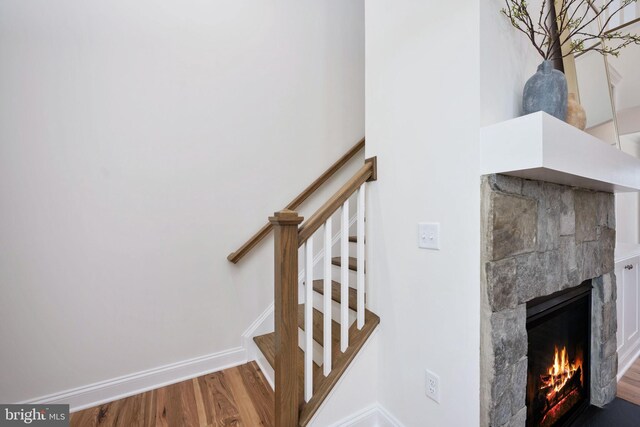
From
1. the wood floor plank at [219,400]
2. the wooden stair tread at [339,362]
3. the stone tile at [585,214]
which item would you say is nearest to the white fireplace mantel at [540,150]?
the stone tile at [585,214]

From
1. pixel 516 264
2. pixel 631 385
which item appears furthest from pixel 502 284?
pixel 631 385

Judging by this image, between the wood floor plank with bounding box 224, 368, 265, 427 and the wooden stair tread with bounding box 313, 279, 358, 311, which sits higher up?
the wooden stair tread with bounding box 313, 279, 358, 311

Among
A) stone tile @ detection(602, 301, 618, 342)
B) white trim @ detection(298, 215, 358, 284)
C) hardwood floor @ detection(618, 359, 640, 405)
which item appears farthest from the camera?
white trim @ detection(298, 215, 358, 284)

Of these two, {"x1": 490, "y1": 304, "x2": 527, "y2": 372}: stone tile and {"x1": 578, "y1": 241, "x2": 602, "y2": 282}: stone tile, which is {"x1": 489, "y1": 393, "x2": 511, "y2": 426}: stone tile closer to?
{"x1": 490, "y1": 304, "x2": 527, "y2": 372}: stone tile

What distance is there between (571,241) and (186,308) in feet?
7.81

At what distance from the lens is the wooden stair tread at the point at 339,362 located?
4.31 feet

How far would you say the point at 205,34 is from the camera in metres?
2.00

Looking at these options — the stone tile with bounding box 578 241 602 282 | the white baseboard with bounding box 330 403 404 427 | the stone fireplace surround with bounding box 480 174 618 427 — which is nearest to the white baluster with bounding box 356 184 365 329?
the white baseboard with bounding box 330 403 404 427

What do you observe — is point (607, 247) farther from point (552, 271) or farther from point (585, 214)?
point (552, 271)

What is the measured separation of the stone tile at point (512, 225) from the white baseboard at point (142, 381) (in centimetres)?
191

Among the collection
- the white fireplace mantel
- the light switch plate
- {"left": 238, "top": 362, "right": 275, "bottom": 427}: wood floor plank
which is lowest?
{"left": 238, "top": 362, "right": 275, "bottom": 427}: wood floor plank

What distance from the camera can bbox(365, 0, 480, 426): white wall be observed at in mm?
1135

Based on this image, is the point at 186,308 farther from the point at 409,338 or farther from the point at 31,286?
the point at 409,338

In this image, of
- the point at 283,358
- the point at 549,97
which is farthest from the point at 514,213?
the point at 283,358
